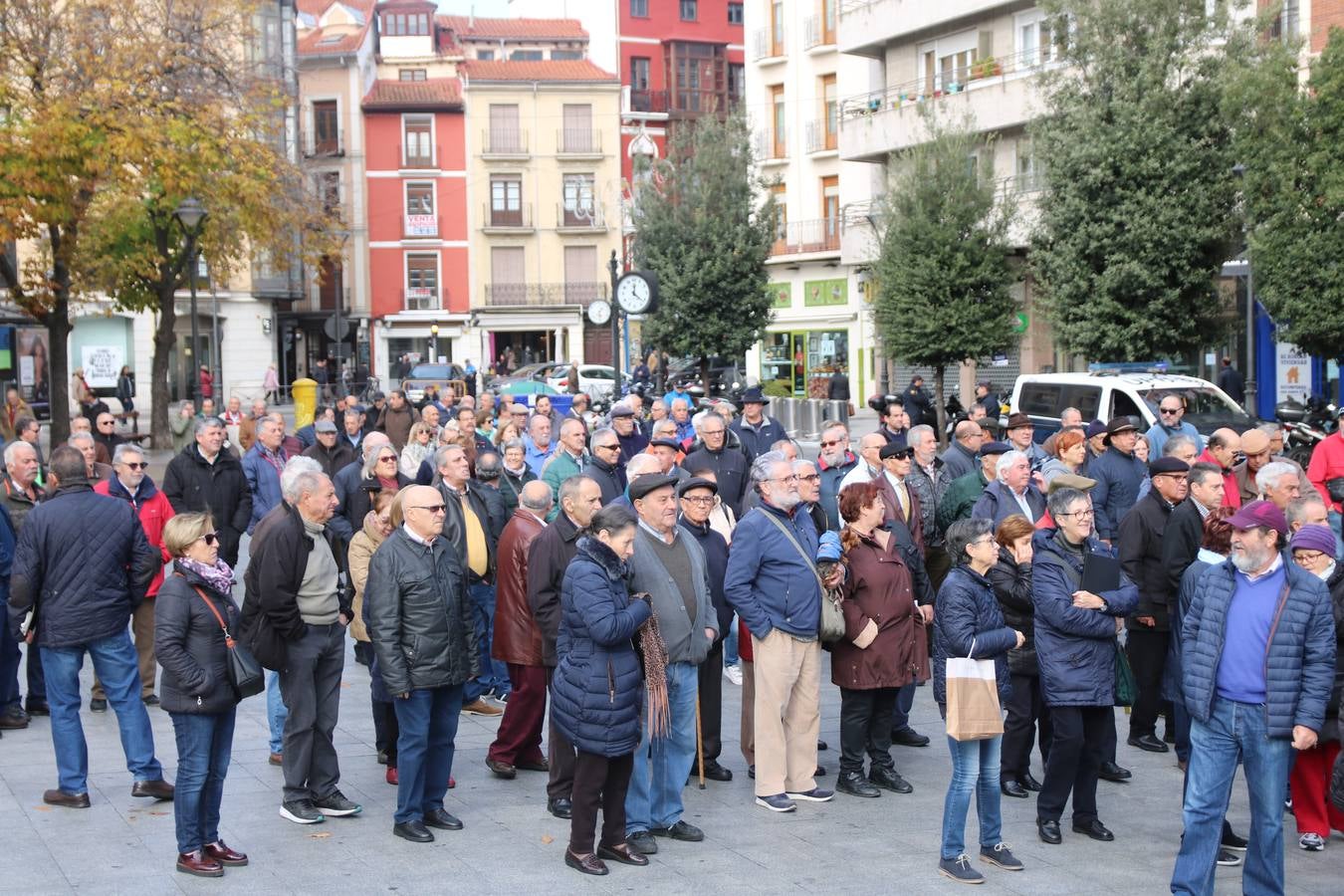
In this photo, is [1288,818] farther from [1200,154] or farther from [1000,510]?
[1200,154]

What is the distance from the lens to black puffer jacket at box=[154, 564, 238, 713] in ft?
22.5

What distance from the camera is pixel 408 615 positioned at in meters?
7.25

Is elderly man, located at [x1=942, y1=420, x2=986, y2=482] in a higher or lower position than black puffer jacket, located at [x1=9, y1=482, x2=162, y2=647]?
higher

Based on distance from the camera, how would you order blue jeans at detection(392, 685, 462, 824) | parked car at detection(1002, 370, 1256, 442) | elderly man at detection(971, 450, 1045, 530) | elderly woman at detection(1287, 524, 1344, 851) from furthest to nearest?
parked car at detection(1002, 370, 1256, 442) → elderly man at detection(971, 450, 1045, 530) → blue jeans at detection(392, 685, 462, 824) → elderly woman at detection(1287, 524, 1344, 851)

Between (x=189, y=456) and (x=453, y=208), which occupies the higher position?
(x=453, y=208)

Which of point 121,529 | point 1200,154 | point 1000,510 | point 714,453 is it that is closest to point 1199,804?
point 1000,510

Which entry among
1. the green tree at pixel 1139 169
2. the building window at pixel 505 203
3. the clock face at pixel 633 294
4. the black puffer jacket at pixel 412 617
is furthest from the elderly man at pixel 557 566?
the building window at pixel 505 203

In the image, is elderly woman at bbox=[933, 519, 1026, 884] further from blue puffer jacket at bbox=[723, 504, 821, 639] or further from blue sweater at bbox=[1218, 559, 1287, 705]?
blue sweater at bbox=[1218, 559, 1287, 705]

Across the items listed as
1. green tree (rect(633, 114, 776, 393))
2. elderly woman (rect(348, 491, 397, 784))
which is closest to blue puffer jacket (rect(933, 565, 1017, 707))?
elderly woman (rect(348, 491, 397, 784))

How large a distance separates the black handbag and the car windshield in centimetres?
1414

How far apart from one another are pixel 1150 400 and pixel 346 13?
2180 inches

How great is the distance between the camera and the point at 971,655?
7027mm

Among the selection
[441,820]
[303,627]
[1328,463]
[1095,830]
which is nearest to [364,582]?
Answer: [303,627]

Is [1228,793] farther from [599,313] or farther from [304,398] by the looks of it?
[304,398]
